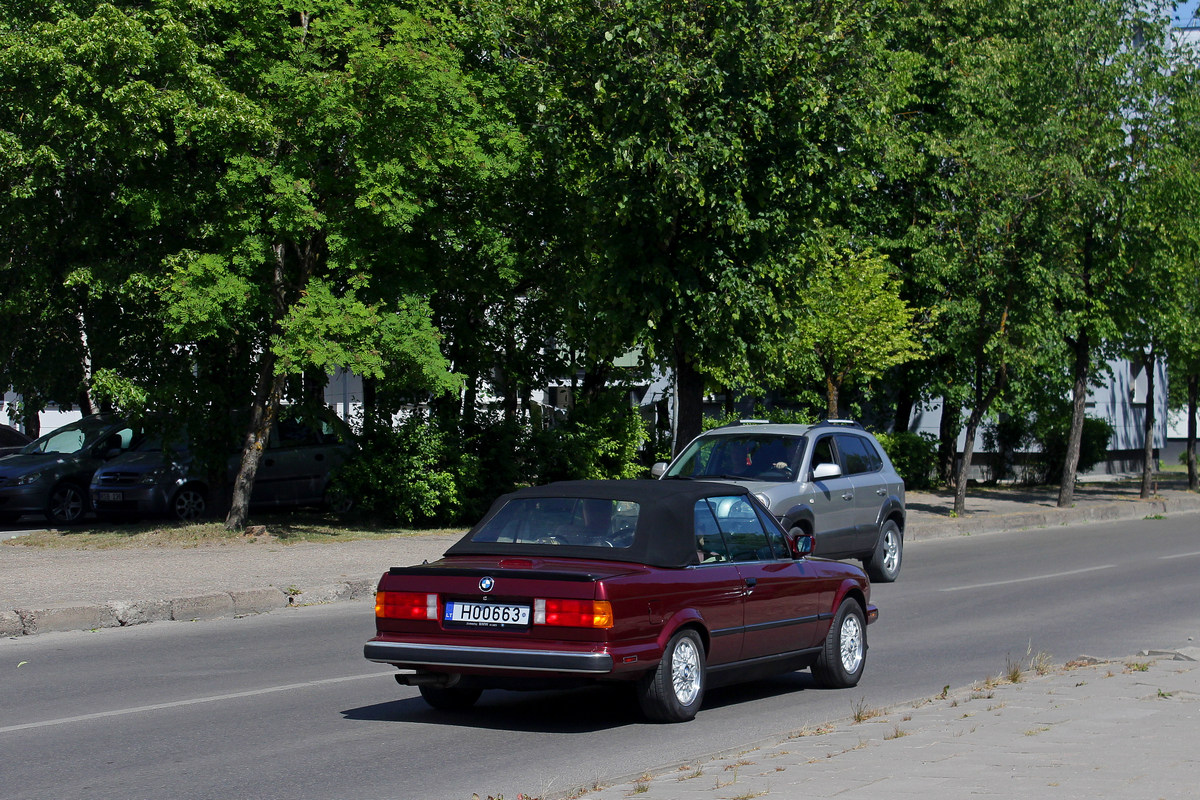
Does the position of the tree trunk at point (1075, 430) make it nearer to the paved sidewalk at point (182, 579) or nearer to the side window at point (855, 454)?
the side window at point (855, 454)

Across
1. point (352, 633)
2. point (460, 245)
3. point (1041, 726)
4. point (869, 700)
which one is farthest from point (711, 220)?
point (1041, 726)

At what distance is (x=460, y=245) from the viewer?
69.5 feet

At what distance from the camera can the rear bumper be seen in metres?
6.92

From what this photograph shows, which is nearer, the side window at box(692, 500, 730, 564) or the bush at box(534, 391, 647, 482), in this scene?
the side window at box(692, 500, 730, 564)

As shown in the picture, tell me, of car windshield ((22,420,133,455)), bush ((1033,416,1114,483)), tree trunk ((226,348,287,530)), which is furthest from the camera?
bush ((1033,416,1114,483))

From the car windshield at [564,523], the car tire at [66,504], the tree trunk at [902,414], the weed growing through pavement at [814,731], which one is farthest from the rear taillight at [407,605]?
the tree trunk at [902,414]

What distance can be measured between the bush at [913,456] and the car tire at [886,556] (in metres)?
15.0

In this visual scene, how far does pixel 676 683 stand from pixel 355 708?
7.14ft

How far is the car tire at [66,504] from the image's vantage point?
21.5 metres

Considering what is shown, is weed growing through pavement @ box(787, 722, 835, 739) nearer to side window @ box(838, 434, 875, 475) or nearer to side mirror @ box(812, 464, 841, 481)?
side mirror @ box(812, 464, 841, 481)

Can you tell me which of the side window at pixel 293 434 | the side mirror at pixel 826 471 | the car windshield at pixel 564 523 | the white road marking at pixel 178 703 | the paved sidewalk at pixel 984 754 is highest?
the side window at pixel 293 434

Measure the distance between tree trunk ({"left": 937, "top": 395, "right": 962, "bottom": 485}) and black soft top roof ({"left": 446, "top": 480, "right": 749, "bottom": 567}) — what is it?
27.4 meters

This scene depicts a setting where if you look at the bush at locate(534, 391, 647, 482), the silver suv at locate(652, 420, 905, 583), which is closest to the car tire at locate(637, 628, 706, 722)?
the silver suv at locate(652, 420, 905, 583)

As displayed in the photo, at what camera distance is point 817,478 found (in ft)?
48.0
